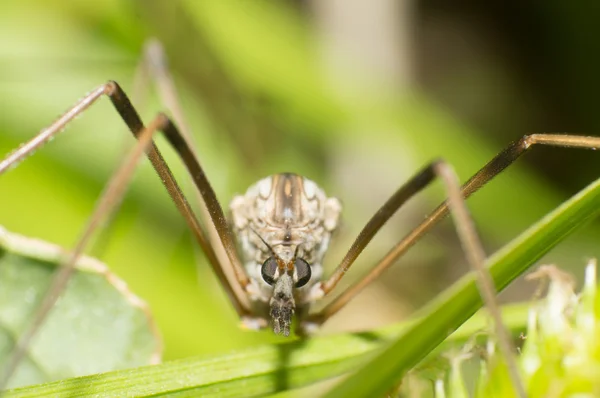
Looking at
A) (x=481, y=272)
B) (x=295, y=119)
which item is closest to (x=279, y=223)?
(x=481, y=272)

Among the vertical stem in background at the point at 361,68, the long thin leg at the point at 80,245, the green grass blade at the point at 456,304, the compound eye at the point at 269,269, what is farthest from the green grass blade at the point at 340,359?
the vertical stem in background at the point at 361,68

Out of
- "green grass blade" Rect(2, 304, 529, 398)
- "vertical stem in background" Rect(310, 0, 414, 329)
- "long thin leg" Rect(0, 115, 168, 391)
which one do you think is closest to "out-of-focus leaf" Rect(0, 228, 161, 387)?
"long thin leg" Rect(0, 115, 168, 391)

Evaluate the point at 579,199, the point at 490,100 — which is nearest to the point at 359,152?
the point at 490,100

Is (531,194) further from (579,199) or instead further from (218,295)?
(579,199)

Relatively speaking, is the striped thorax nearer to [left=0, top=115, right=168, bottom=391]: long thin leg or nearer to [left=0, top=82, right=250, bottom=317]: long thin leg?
[left=0, top=82, right=250, bottom=317]: long thin leg

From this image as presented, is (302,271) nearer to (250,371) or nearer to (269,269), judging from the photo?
(269,269)

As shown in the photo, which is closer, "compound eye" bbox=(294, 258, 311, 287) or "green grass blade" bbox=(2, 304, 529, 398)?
"green grass blade" bbox=(2, 304, 529, 398)

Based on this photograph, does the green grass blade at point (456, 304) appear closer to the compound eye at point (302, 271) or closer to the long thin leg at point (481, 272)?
the long thin leg at point (481, 272)
